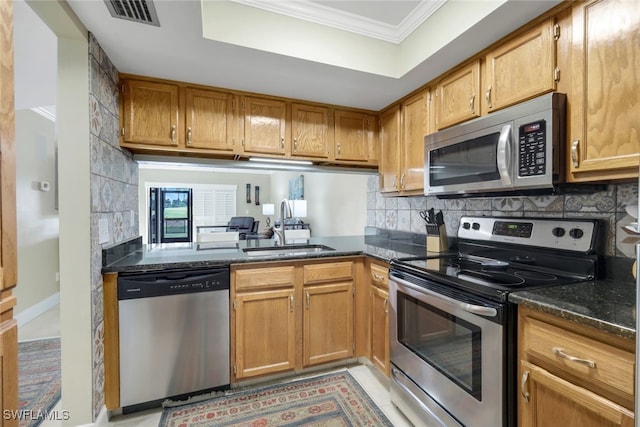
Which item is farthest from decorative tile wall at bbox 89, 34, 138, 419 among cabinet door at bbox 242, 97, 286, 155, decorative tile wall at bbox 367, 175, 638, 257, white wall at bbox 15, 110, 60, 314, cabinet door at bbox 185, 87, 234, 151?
decorative tile wall at bbox 367, 175, 638, 257

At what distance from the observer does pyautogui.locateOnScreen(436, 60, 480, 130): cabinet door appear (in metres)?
1.72

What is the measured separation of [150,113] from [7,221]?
1573mm

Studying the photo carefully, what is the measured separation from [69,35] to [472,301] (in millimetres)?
2357

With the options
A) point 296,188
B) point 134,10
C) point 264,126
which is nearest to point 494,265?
point 264,126

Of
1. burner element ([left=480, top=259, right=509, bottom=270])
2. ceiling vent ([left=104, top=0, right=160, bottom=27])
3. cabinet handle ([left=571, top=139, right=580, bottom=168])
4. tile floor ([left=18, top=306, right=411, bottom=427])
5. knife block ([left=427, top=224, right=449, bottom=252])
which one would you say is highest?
ceiling vent ([left=104, top=0, right=160, bottom=27])

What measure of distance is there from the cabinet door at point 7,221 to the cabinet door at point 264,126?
160 cm

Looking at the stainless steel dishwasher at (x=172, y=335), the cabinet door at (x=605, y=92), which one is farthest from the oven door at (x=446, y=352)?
the stainless steel dishwasher at (x=172, y=335)

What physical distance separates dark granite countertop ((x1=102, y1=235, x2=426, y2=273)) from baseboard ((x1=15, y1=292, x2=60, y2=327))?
1883mm

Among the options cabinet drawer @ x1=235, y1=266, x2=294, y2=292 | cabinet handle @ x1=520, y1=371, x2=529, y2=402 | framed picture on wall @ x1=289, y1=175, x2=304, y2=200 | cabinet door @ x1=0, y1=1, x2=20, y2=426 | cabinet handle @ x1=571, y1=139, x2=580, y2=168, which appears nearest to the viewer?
cabinet door @ x1=0, y1=1, x2=20, y2=426

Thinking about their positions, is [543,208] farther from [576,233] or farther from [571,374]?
[571,374]

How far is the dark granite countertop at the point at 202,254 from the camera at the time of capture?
176 cm

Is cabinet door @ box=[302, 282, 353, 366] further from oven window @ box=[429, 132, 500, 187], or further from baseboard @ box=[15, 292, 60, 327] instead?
baseboard @ box=[15, 292, 60, 327]

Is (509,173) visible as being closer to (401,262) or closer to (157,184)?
(401,262)

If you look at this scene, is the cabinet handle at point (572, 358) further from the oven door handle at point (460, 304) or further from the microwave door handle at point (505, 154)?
the microwave door handle at point (505, 154)
